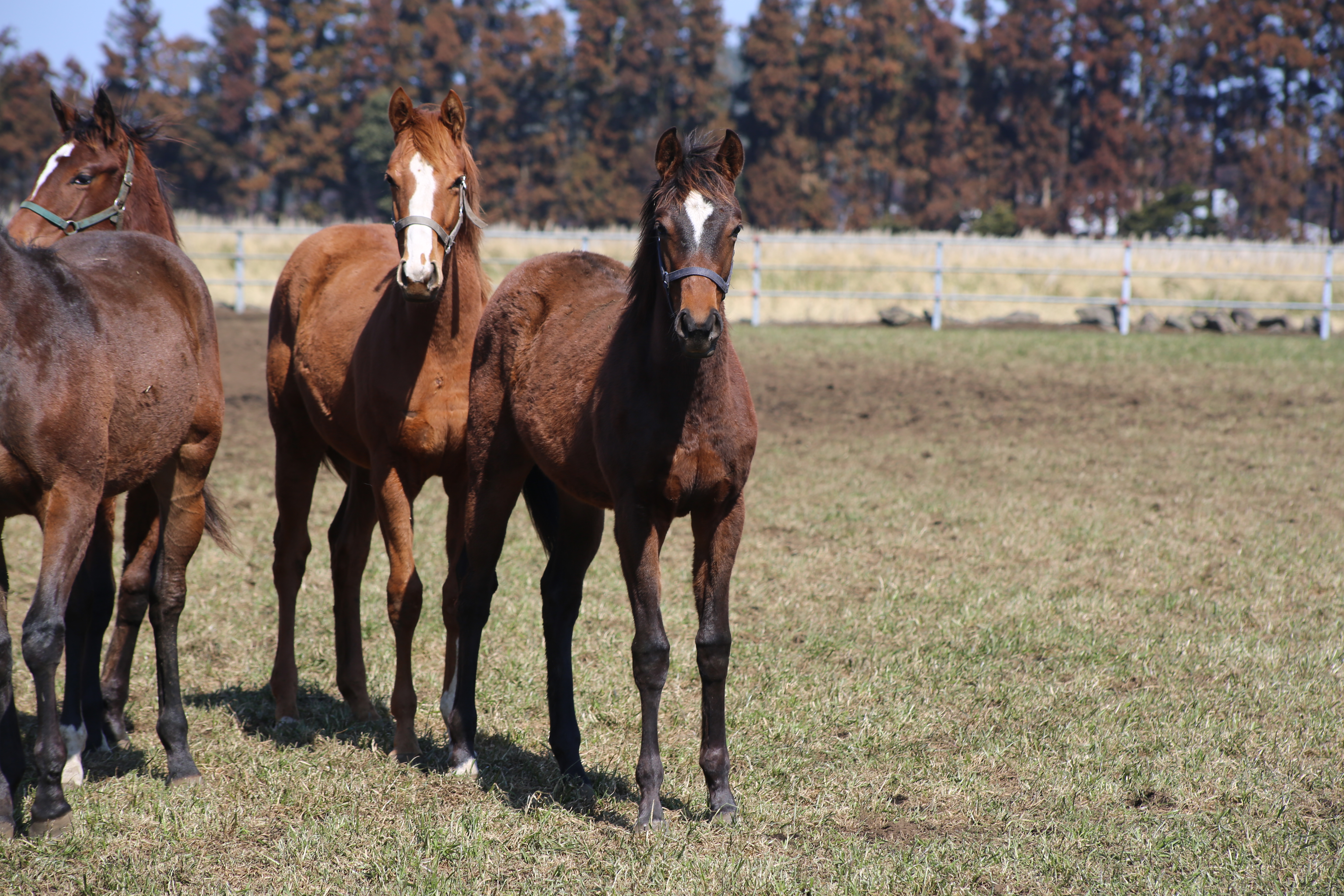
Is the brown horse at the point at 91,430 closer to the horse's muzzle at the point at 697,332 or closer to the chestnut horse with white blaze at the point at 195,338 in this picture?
the chestnut horse with white blaze at the point at 195,338

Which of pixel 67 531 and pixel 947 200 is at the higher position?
pixel 947 200

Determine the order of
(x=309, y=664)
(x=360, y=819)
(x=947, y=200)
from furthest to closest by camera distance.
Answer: (x=947, y=200)
(x=309, y=664)
(x=360, y=819)

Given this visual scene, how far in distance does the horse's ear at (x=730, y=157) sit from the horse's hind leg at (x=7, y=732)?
2449 mm

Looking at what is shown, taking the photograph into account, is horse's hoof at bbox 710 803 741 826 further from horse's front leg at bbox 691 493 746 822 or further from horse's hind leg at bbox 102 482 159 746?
horse's hind leg at bbox 102 482 159 746

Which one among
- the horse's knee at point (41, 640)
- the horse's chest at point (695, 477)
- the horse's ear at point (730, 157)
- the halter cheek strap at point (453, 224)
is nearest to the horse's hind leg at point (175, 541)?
the horse's knee at point (41, 640)

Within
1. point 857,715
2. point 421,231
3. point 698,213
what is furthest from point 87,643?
point 857,715

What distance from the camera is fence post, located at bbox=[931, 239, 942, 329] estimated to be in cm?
1808

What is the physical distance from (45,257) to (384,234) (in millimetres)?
1834

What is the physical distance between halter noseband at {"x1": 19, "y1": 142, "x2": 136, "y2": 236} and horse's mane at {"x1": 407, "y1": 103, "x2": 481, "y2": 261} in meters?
1.40

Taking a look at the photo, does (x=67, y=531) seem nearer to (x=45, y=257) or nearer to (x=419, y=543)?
(x=45, y=257)

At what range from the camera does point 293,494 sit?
4.84 m

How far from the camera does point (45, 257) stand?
3518 mm

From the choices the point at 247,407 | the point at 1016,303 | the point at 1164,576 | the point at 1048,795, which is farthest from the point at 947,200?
the point at 1048,795

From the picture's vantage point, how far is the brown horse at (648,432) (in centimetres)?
330
